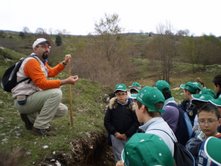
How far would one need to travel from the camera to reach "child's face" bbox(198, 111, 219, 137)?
3428mm

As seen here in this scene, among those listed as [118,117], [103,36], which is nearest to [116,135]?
[118,117]

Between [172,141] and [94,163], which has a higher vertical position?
[172,141]

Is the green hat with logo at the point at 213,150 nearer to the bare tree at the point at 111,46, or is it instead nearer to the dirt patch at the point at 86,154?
the dirt patch at the point at 86,154

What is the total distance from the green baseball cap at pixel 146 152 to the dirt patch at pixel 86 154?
153 inches

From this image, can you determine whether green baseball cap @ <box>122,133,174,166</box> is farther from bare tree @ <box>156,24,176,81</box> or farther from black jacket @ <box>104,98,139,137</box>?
bare tree @ <box>156,24,176,81</box>

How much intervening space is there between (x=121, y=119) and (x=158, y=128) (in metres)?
3.69

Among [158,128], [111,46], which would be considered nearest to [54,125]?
[158,128]

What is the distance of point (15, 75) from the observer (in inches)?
239

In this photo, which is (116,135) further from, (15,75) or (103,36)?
(103,36)

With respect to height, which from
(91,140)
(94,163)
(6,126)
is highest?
(6,126)

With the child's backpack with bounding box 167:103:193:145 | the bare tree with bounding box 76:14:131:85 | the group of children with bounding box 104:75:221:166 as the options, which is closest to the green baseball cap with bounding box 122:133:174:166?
the group of children with bounding box 104:75:221:166

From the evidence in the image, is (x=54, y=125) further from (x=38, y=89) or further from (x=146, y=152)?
(x=146, y=152)

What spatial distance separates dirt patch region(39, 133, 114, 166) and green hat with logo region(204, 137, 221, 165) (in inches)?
151

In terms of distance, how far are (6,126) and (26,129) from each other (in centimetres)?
57
